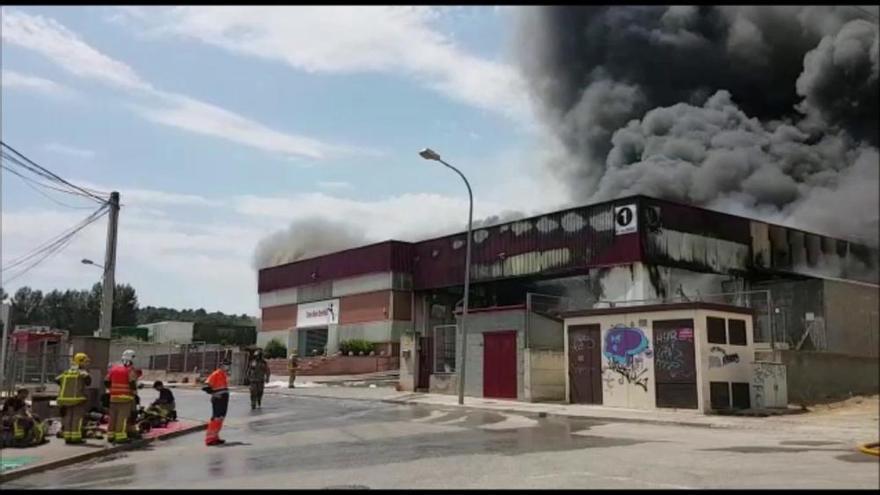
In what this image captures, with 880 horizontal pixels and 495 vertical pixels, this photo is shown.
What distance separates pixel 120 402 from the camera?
14.3 meters

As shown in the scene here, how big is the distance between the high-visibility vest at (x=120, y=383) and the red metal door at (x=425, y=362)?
58.6 feet

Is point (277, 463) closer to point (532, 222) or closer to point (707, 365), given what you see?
point (707, 365)

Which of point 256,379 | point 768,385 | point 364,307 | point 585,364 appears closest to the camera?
point 768,385

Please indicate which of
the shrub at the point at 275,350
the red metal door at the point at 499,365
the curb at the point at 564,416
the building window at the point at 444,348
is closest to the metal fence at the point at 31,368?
the curb at the point at 564,416

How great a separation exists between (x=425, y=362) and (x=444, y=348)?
0.97m

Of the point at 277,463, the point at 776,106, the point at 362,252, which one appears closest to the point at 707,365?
the point at 277,463

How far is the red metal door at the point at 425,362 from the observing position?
103ft

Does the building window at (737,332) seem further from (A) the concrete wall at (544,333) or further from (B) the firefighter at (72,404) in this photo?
(B) the firefighter at (72,404)

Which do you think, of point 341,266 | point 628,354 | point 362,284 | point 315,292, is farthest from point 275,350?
point 628,354

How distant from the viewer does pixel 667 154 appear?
57.7m

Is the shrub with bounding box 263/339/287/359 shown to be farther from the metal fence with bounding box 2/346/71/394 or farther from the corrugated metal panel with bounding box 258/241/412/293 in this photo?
the metal fence with bounding box 2/346/71/394

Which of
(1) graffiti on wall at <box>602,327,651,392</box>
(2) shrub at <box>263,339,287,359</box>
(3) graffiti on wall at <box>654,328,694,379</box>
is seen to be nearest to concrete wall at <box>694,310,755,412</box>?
(3) graffiti on wall at <box>654,328,694,379</box>

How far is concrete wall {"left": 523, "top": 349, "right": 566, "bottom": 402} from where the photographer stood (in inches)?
1034

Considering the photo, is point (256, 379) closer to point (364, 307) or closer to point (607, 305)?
point (607, 305)
